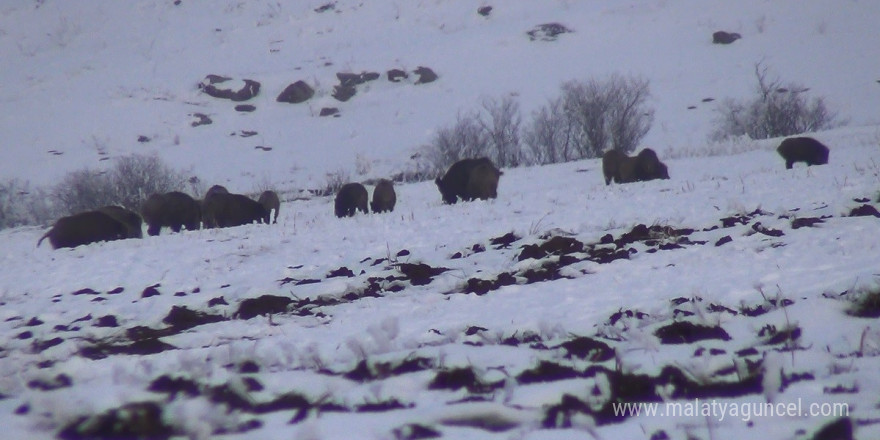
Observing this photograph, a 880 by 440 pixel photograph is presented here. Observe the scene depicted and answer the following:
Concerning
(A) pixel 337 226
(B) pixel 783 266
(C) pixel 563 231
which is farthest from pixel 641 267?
(A) pixel 337 226

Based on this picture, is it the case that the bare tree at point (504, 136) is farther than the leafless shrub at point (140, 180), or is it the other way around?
the bare tree at point (504, 136)

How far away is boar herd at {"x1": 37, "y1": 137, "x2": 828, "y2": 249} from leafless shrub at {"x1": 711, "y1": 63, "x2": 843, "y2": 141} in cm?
1833

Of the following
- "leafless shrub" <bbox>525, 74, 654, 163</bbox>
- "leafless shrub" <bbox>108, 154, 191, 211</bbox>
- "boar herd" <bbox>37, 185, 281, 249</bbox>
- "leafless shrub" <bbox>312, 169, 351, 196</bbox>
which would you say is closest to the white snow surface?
"boar herd" <bbox>37, 185, 281, 249</bbox>

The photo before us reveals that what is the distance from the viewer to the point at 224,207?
1555 centimetres

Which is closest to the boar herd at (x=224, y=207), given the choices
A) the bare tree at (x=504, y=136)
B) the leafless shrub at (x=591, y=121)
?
the leafless shrub at (x=591, y=121)

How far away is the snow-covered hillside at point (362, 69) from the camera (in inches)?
1512

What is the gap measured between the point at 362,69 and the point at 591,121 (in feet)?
66.5

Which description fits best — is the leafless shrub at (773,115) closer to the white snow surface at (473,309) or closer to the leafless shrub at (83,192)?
the white snow surface at (473,309)

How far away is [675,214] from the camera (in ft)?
27.4

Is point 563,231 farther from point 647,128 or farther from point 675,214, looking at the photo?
point 647,128

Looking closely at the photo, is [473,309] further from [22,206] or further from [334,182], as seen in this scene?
[22,206]

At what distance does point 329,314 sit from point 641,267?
2.68 meters

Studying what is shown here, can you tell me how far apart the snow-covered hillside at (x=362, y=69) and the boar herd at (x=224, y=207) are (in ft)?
54.8

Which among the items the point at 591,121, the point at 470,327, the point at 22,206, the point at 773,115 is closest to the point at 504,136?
the point at 591,121
